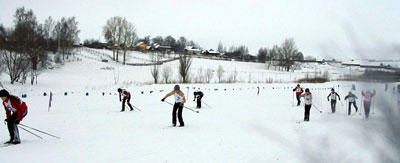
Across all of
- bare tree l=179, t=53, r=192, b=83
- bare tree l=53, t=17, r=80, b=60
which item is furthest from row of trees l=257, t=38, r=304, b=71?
bare tree l=53, t=17, r=80, b=60

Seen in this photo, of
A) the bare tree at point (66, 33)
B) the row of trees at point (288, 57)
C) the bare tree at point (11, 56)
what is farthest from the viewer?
the bare tree at point (66, 33)

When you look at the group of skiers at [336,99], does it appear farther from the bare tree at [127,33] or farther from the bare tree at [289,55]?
the bare tree at [127,33]

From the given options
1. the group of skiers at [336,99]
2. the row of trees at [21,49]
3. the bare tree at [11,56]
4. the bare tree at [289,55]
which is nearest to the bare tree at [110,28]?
the row of trees at [21,49]

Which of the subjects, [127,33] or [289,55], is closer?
[289,55]

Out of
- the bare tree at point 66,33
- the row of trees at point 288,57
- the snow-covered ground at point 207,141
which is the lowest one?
the snow-covered ground at point 207,141

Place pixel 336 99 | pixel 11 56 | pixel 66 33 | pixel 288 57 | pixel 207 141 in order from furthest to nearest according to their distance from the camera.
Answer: pixel 66 33 → pixel 11 56 → pixel 336 99 → pixel 207 141 → pixel 288 57

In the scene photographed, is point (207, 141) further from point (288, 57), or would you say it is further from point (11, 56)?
point (11, 56)

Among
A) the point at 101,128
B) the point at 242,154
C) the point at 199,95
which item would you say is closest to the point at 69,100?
the point at 199,95

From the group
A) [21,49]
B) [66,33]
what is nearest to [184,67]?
[21,49]

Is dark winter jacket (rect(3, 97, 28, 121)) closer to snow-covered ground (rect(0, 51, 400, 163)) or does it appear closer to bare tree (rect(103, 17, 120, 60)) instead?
snow-covered ground (rect(0, 51, 400, 163))

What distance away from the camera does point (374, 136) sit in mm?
1568

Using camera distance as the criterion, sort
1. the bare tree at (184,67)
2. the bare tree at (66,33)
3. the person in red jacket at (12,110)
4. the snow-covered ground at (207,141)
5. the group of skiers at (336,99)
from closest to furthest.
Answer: the group of skiers at (336,99), the snow-covered ground at (207,141), the person in red jacket at (12,110), the bare tree at (184,67), the bare tree at (66,33)

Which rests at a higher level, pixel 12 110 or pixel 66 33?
pixel 66 33

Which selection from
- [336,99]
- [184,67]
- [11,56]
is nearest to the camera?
[336,99]
